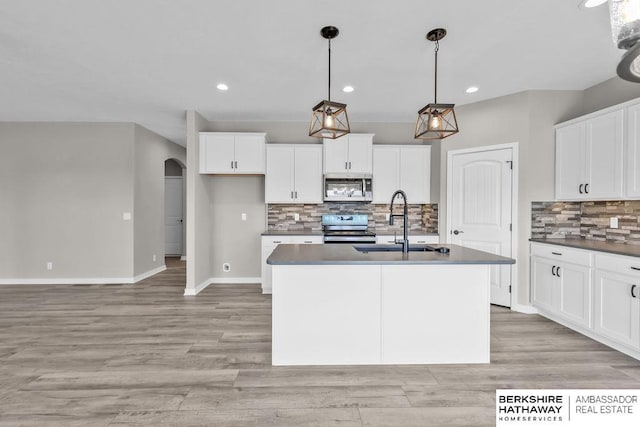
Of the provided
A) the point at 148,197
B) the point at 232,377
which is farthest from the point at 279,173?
the point at 232,377

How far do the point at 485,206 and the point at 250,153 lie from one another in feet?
11.2

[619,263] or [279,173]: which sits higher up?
[279,173]

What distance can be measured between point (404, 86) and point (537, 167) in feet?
6.22

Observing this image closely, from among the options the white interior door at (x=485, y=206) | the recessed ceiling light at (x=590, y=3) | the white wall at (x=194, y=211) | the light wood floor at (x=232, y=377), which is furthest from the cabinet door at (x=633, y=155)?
the white wall at (x=194, y=211)

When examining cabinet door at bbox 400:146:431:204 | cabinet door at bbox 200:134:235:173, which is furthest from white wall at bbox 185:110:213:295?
cabinet door at bbox 400:146:431:204

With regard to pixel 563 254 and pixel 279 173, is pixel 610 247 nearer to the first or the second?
pixel 563 254

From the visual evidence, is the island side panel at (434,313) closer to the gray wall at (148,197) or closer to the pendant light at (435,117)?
the pendant light at (435,117)

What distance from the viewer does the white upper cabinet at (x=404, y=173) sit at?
4836 mm

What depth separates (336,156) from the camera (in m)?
4.77

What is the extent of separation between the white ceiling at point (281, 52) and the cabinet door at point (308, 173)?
2.32 feet

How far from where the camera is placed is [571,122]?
3.52 meters

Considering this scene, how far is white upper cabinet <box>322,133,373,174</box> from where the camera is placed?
15.6 ft

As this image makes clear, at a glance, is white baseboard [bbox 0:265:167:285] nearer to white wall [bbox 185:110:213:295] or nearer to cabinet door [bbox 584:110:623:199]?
white wall [bbox 185:110:213:295]

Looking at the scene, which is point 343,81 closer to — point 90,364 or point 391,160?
point 391,160
